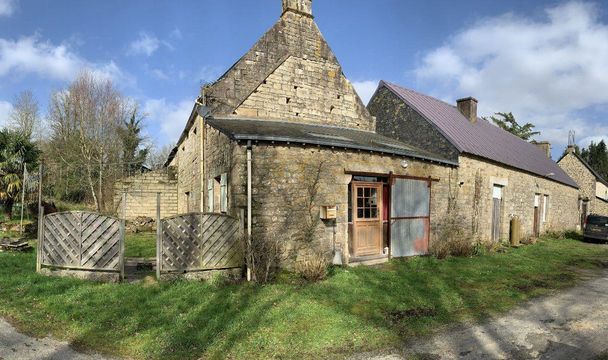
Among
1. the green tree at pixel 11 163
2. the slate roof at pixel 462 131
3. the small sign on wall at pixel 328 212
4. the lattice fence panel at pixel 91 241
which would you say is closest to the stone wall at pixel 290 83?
the slate roof at pixel 462 131

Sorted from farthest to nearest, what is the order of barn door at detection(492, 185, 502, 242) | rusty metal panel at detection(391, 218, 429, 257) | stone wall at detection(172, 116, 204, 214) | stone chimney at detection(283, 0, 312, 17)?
barn door at detection(492, 185, 502, 242)
stone chimney at detection(283, 0, 312, 17)
stone wall at detection(172, 116, 204, 214)
rusty metal panel at detection(391, 218, 429, 257)

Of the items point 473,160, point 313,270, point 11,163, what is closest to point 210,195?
point 313,270

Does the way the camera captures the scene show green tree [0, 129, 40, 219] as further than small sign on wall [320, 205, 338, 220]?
Yes

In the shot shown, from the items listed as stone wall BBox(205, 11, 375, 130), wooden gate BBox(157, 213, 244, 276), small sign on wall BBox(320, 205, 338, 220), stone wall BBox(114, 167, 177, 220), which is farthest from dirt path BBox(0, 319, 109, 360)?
stone wall BBox(114, 167, 177, 220)

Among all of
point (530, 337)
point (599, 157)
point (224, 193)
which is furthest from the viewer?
point (599, 157)

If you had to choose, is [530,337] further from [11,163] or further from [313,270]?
[11,163]

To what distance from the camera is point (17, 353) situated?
446 cm

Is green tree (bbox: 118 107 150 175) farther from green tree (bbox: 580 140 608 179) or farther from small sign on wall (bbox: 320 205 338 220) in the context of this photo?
green tree (bbox: 580 140 608 179)

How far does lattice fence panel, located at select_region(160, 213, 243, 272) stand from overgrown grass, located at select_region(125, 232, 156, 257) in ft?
13.7

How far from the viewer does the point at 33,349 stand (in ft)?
15.0

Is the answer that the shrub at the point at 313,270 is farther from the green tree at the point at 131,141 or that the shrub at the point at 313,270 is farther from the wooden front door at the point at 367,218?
the green tree at the point at 131,141

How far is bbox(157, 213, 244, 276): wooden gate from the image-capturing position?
7211 millimetres

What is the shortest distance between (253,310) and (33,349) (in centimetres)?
296

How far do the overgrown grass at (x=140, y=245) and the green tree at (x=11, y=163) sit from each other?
15.6ft
